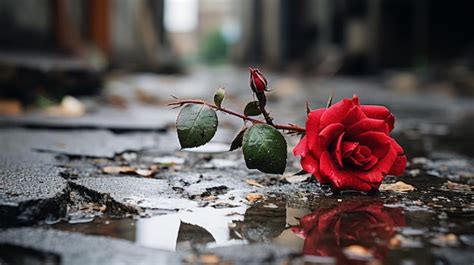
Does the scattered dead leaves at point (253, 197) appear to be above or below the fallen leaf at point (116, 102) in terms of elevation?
above

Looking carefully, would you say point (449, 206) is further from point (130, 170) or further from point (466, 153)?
point (466, 153)

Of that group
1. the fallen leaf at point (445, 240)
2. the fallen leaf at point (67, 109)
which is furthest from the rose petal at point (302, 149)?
the fallen leaf at point (67, 109)

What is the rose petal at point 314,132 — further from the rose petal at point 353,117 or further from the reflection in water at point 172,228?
the reflection in water at point 172,228

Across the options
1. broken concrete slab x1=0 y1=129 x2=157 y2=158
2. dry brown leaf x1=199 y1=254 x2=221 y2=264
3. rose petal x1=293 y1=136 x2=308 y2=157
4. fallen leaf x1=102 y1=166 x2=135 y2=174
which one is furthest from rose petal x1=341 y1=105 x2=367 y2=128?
broken concrete slab x1=0 y1=129 x2=157 y2=158

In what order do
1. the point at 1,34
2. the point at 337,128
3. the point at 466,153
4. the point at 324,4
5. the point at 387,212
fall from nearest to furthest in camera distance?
the point at 387,212 → the point at 337,128 → the point at 466,153 → the point at 1,34 → the point at 324,4

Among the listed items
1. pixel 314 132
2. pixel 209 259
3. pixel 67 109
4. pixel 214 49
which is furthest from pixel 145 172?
pixel 214 49

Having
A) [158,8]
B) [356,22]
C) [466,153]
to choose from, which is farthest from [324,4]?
[466,153]

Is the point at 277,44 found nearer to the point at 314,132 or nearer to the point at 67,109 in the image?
the point at 67,109
